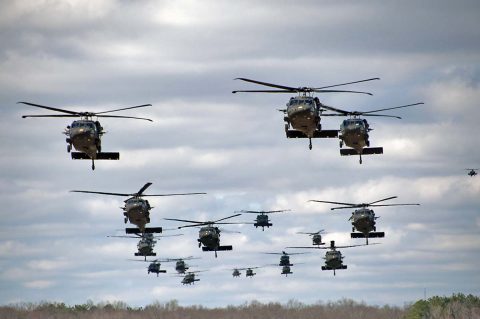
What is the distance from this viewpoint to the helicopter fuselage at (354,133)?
281ft

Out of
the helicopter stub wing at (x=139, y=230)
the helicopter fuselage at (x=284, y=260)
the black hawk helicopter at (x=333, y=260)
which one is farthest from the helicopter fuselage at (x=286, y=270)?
the helicopter stub wing at (x=139, y=230)

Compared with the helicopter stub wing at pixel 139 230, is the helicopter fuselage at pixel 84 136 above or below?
above

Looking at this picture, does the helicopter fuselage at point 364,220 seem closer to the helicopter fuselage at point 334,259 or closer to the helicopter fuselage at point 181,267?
the helicopter fuselage at point 334,259

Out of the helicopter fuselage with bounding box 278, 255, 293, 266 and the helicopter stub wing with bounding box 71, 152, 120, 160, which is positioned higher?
the helicopter stub wing with bounding box 71, 152, 120, 160

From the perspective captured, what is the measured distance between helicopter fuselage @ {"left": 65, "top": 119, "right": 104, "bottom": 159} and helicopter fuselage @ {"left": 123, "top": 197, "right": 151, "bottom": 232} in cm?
1420

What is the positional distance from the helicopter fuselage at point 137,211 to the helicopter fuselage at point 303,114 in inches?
813

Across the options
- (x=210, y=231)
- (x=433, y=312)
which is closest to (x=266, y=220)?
(x=433, y=312)

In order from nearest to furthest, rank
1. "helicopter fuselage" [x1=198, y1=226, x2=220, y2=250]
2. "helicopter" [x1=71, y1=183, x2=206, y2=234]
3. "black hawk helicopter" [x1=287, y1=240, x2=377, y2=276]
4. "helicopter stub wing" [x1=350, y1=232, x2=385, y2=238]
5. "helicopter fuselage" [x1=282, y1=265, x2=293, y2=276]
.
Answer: "helicopter" [x1=71, y1=183, x2=206, y2=234] < "helicopter stub wing" [x1=350, y1=232, x2=385, y2=238] < "helicopter fuselage" [x1=198, y1=226, x2=220, y2=250] < "black hawk helicopter" [x1=287, y1=240, x2=377, y2=276] < "helicopter fuselage" [x1=282, y1=265, x2=293, y2=276]

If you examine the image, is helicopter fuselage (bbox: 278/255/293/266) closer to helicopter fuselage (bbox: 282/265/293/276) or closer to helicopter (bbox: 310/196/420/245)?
helicopter fuselage (bbox: 282/265/293/276)

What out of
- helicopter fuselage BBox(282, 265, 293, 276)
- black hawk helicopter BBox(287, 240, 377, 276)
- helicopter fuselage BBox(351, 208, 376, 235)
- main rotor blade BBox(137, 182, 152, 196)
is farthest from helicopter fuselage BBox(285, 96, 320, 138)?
helicopter fuselage BBox(282, 265, 293, 276)

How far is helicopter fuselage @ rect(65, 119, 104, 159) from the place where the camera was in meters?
80.8

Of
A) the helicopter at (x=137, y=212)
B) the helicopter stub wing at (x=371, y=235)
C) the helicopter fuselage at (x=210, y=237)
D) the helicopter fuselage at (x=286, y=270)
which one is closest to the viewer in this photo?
the helicopter at (x=137, y=212)

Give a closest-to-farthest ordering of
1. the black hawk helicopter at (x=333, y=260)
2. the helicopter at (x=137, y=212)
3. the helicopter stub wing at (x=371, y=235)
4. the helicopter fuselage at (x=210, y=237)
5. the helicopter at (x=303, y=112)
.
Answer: the helicopter at (x=303, y=112), the helicopter at (x=137, y=212), the helicopter stub wing at (x=371, y=235), the helicopter fuselage at (x=210, y=237), the black hawk helicopter at (x=333, y=260)

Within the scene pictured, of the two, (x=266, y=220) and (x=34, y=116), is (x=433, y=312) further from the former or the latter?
(x=34, y=116)
